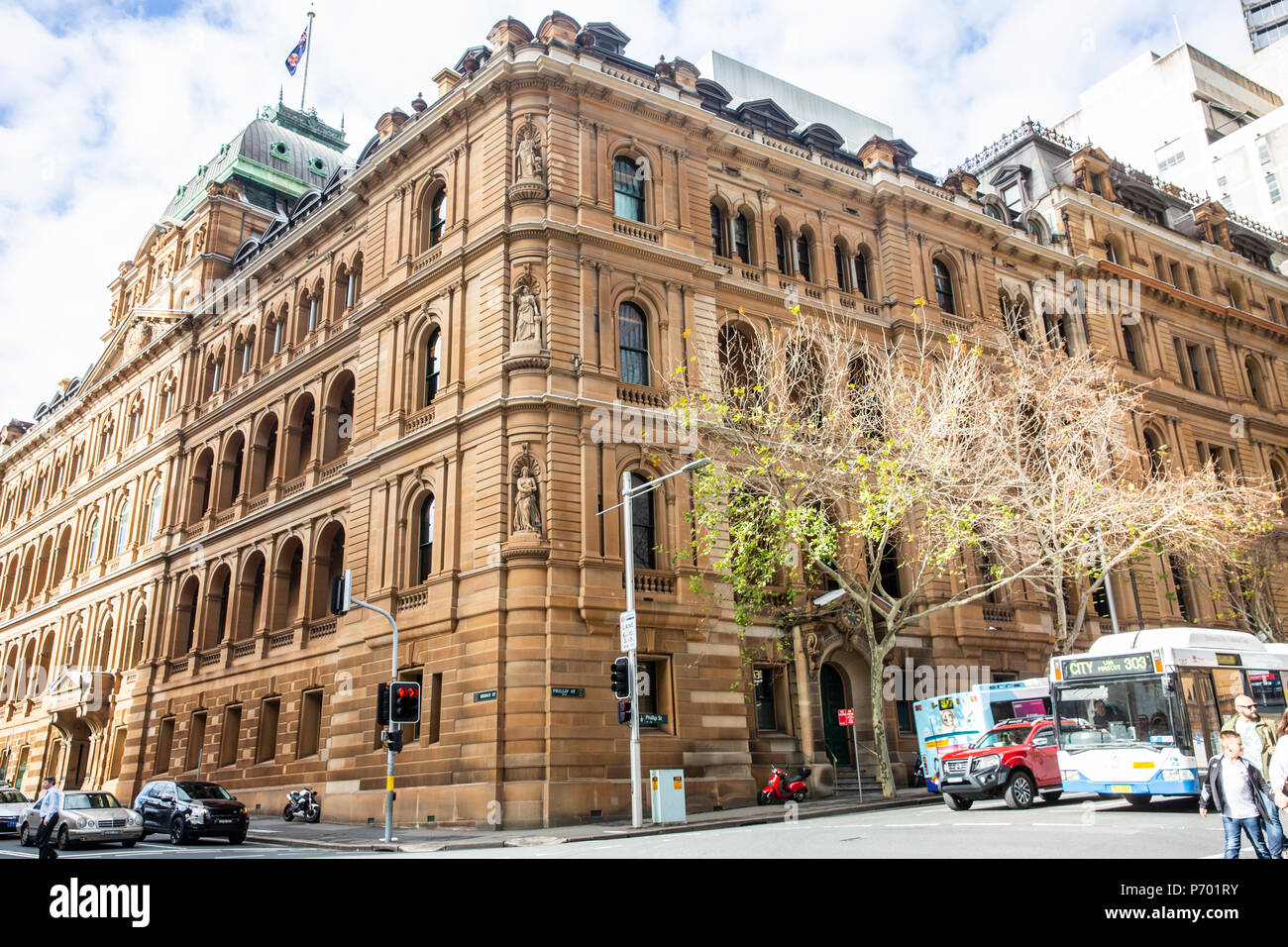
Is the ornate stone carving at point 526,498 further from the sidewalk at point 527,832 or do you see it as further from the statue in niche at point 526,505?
the sidewalk at point 527,832

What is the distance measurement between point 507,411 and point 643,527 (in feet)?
16.2

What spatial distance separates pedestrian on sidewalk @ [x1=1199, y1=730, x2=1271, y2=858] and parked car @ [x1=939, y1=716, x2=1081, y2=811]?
11.0 m

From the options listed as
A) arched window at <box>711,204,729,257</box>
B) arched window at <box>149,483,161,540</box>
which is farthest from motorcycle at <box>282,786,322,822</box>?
arched window at <box>711,204,729,257</box>

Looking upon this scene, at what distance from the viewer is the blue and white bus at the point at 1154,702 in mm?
17859

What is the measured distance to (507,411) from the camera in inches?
1042

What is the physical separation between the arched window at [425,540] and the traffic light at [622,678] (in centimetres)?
882

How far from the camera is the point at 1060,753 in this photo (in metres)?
19.7

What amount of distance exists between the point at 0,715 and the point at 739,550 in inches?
1867

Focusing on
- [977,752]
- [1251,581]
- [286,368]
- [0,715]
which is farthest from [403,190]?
[0,715]

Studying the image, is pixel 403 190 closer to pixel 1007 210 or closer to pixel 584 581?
pixel 584 581

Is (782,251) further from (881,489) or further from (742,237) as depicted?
(881,489)

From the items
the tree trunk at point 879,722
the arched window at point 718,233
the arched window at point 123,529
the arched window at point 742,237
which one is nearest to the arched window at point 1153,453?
the arched window at point 742,237

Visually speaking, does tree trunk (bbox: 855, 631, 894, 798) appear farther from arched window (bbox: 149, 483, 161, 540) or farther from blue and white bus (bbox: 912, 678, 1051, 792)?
arched window (bbox: 149, 483, 161, 540)

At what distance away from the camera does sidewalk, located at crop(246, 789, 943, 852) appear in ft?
64.6
